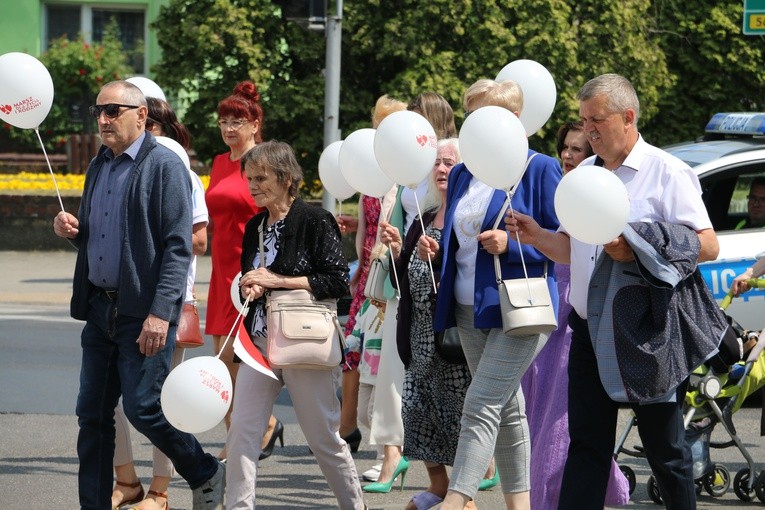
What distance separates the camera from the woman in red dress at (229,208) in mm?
7285

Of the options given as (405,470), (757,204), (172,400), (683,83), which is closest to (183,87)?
(683,83)

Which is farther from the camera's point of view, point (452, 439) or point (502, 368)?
point (452, 439)

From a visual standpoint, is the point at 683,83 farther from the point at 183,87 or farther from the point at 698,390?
the point at 698,390

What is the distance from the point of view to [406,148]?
587 centimetres

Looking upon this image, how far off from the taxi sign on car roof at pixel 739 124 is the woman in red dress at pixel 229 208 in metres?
3.79

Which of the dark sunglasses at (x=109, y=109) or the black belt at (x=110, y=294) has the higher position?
the dark sunglasses at (x=109, y=109)

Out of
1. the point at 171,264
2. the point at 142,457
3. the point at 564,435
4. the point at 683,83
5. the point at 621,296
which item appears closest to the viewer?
the point at 621,296

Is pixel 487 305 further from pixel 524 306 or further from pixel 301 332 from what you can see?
pixel 301 332

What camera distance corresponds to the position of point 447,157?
249 inches

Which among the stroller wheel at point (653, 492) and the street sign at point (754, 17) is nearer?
the stroller wheel at point (653, 492)

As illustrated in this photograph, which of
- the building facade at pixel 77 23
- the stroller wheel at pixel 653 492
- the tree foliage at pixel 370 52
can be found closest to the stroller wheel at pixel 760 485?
the stroller wheel at pixel 653 492

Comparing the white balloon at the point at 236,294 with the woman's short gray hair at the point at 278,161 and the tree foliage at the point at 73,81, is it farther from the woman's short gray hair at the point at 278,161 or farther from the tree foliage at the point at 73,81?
the tree foliage at the point at 73,81

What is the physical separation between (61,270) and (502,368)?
12.3 metres

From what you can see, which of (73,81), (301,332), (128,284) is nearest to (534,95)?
(301,332)
